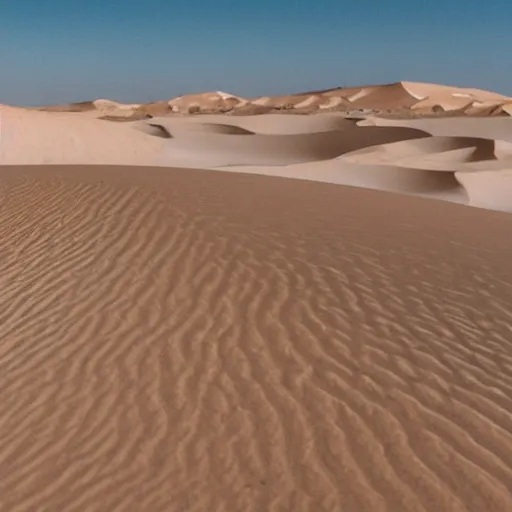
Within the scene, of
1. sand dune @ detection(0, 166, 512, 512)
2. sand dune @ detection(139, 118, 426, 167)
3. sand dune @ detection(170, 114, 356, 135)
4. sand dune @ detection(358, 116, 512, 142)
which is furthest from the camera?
sand dune @ detection(170, 114, 356, 135)

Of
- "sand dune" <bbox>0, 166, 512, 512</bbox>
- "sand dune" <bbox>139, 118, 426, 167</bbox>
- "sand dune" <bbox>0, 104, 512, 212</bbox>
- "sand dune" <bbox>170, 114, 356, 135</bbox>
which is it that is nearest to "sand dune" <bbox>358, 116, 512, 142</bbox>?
"sand dune" <bbox>0, 104, 512, 212</bbox>

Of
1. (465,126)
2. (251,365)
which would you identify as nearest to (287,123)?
(465,126)

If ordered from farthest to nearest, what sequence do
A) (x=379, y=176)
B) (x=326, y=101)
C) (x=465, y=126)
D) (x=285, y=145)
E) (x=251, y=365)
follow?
(x=326, y=101) → (x=465, y=126) → (x=285, y=145) → (x=379, y=176) → (x=251, y=365)

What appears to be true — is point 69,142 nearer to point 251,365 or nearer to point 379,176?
point 379,176

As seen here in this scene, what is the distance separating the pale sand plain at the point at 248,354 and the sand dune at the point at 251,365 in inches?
0.6

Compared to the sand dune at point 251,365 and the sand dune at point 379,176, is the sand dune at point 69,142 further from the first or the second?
the sand dune at point 251,365

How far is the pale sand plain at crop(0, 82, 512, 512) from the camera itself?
3666 millimetres

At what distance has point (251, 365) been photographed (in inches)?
187

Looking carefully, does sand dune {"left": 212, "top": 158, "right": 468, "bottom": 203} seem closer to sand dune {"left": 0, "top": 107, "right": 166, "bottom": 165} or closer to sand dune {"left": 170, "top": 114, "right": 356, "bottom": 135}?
sand dune {"left": 0, "top": 107, "right": 166, "bottom": 165}

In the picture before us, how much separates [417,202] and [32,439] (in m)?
7.70

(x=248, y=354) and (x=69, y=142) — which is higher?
(x=248, y=354)

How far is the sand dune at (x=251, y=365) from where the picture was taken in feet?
12.0

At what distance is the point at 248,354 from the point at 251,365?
0.49ft

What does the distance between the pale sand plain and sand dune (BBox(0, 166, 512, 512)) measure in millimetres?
15
